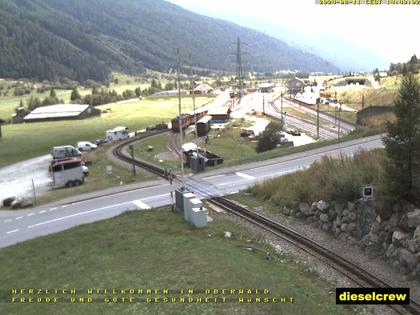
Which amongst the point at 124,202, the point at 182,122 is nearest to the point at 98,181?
the point at 124,202

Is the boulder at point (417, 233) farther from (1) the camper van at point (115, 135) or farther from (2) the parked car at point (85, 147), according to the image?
(1) the camper van at point (115, 135)

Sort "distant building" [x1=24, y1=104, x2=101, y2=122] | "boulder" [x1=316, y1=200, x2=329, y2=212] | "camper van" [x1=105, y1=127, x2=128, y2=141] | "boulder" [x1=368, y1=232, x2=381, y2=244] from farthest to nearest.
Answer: "distant building" [x1=24, y1=104, x2=101, y2=122], "camper van" [x1=105, y1=127, x2=128, y2=141], "boulder" [x1=316, y1=200, x2=329, y2=212], "boulder" [x1=368, y1=232, x2=381, y2=244]

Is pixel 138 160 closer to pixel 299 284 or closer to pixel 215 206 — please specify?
pixel 215 206

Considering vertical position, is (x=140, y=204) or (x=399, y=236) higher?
(x=399, y=236)

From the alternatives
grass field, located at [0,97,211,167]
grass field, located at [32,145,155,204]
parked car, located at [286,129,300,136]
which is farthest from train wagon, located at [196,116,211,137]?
grass field, located at [32,145,155,204]

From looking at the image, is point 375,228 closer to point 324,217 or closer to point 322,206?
point 324,217

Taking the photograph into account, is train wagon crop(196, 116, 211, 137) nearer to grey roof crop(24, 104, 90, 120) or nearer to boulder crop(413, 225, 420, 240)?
grey roof crop(24, 104, 90, 120)
